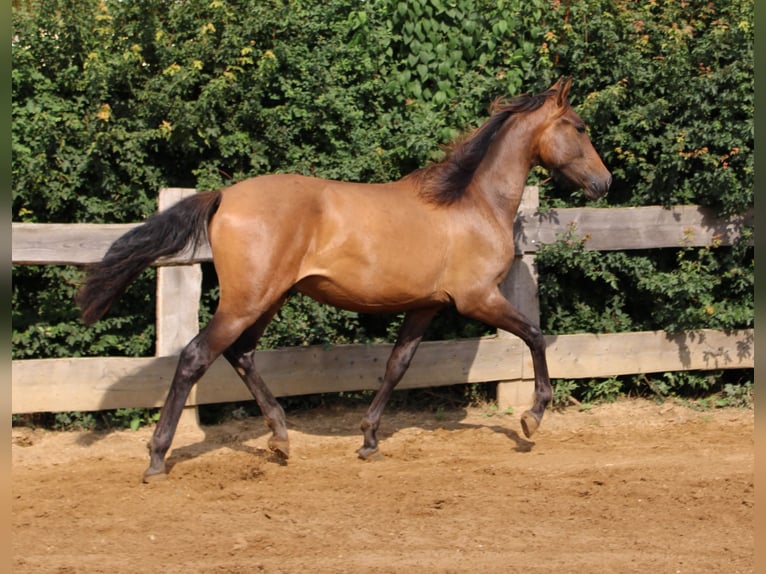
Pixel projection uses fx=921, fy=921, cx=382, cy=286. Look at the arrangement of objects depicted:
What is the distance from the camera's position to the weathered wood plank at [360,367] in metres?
6.70

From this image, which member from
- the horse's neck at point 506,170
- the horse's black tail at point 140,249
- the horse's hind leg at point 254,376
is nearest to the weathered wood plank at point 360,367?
the horse's hind leg at point 254,376

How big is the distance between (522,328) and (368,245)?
4.19ft

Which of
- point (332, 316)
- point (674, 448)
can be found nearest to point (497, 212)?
point (332, 316)

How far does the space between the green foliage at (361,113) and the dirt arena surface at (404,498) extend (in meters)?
0.94

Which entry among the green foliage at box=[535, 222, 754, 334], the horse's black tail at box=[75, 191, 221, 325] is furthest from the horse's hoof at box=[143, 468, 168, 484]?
the green foliage at box=[535, 222, 754, 334]

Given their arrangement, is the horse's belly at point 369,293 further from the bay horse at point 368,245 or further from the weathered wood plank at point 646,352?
the weathered wood plank at point 646,352

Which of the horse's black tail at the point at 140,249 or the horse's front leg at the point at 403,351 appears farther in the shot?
the horse's front leg at the point at 403,351

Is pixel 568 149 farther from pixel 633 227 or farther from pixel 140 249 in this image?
pixel 140 249

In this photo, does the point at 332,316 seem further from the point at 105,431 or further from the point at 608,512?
the point at 608,512

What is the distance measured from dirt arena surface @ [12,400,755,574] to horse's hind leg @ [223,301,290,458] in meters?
0.18

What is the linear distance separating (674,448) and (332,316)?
111 inches

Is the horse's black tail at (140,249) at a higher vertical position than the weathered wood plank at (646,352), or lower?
higher

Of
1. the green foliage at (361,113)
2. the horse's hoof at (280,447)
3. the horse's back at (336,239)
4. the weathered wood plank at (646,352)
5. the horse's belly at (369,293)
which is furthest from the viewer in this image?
the weathered wood plank at (646,352)

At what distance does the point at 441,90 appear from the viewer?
8.48 m
